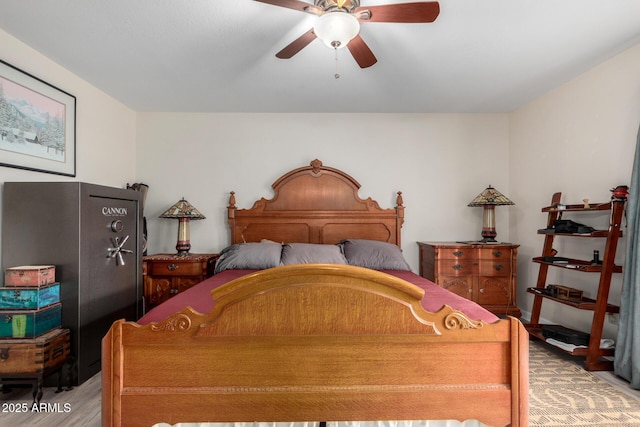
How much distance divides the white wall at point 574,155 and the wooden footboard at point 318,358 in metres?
2.04

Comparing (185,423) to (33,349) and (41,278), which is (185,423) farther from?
(41,278)

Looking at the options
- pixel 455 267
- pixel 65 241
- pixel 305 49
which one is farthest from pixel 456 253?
pixel 65 241

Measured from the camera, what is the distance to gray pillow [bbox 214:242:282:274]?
2.96 m

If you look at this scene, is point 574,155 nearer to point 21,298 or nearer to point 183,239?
point 183,239

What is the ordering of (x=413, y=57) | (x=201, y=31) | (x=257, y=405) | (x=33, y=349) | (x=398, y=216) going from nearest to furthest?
(x=257, y=405), (x=33, y=349), (x=201, y=31), (x=413, y=57), (x=398, y=216)

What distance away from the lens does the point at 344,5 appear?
5.33 feet

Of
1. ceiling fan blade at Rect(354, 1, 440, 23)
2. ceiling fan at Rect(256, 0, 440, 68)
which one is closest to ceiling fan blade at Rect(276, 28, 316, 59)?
ceiling fan at Rect(256, 0, 440, 68)

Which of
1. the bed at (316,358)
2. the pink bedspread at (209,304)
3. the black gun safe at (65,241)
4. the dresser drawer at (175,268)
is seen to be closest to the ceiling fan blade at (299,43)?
the bed at (316,358)

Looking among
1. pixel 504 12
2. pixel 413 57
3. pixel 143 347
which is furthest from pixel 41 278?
pixel 504 12

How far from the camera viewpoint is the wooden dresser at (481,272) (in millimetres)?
3348

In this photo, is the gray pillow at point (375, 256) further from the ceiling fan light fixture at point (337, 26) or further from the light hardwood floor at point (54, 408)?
the light hardwood floor at point (54, 408)

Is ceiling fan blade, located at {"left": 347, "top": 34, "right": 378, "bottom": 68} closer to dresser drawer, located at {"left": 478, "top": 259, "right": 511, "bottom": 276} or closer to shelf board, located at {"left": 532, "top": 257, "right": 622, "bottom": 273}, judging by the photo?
shelf board, located at {"left": 532, "top": 257, "right": 622, "bottom": 273}

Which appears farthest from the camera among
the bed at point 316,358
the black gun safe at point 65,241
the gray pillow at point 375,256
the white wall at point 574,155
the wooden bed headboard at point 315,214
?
the wooden bed headboard at point 315,214

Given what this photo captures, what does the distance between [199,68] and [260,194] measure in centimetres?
149
